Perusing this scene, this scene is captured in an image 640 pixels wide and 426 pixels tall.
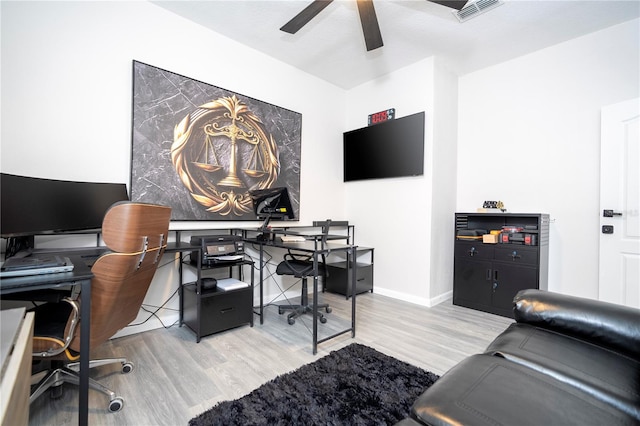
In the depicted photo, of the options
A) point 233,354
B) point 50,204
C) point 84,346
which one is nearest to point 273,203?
point 233,354

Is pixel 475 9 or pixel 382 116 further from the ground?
pixel 475 9

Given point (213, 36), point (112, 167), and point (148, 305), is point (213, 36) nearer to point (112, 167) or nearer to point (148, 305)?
point (112, 167)

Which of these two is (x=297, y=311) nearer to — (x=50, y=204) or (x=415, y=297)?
(x=415, y=297)

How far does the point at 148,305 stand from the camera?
2574 mm

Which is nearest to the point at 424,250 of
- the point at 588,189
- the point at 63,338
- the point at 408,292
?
the point at 408,292

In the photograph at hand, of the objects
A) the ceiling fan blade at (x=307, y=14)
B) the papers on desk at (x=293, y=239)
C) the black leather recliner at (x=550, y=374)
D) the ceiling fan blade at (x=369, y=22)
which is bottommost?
the black leather recliner at (x=550, y=374)

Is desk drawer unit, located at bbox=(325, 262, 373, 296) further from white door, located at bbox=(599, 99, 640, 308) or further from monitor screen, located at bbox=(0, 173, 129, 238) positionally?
monitor screen, located at bbox=(0, 173, 129, 238)

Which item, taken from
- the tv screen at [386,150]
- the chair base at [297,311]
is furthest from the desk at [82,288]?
the tv screen at [386,150]

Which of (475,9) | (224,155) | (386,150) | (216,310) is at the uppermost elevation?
(475,9)

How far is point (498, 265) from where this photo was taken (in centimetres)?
309

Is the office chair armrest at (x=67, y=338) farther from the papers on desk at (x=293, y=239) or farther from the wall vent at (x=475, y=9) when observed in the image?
the wall vent at (x=475, y=9)

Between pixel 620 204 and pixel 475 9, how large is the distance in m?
2.27

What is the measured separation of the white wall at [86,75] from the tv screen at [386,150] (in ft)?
5.64

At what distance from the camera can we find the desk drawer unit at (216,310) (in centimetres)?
238
